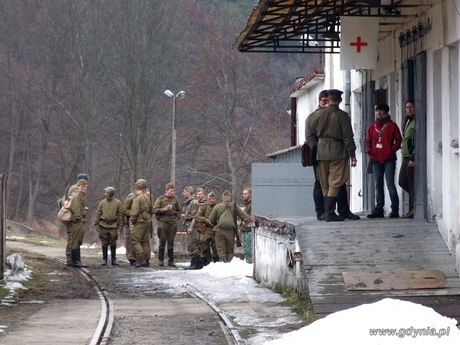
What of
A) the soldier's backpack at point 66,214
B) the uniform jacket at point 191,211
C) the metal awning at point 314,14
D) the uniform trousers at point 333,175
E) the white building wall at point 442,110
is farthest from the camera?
the uniform jacket at point 191,211

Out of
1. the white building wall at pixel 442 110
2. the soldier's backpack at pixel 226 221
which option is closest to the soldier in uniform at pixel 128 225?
the soldier's backpack at pixel 226 221

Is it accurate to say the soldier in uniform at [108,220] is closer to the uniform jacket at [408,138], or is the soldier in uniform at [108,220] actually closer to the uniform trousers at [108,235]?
the uniform trousers at [108,235]

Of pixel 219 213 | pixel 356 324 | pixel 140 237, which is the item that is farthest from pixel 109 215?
pixel 356 324

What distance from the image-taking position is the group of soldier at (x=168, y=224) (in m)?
20.7

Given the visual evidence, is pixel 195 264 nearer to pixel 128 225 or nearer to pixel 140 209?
pixel 140 209

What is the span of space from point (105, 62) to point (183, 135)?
624 centimetres

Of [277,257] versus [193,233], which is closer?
[277,257]

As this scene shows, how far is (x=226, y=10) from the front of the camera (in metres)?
Result: 52.1

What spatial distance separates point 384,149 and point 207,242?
8163mm

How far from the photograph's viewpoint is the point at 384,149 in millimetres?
14109

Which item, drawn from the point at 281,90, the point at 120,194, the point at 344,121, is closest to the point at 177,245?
the point at 120,194

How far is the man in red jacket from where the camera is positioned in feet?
46.0

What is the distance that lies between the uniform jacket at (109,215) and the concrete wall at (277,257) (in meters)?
5.72

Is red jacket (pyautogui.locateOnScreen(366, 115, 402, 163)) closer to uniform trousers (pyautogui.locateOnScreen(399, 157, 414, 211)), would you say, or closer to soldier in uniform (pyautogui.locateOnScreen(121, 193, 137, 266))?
uniform trousers (pyautogui.locateOnScreen(399, 157, 414, 211))
